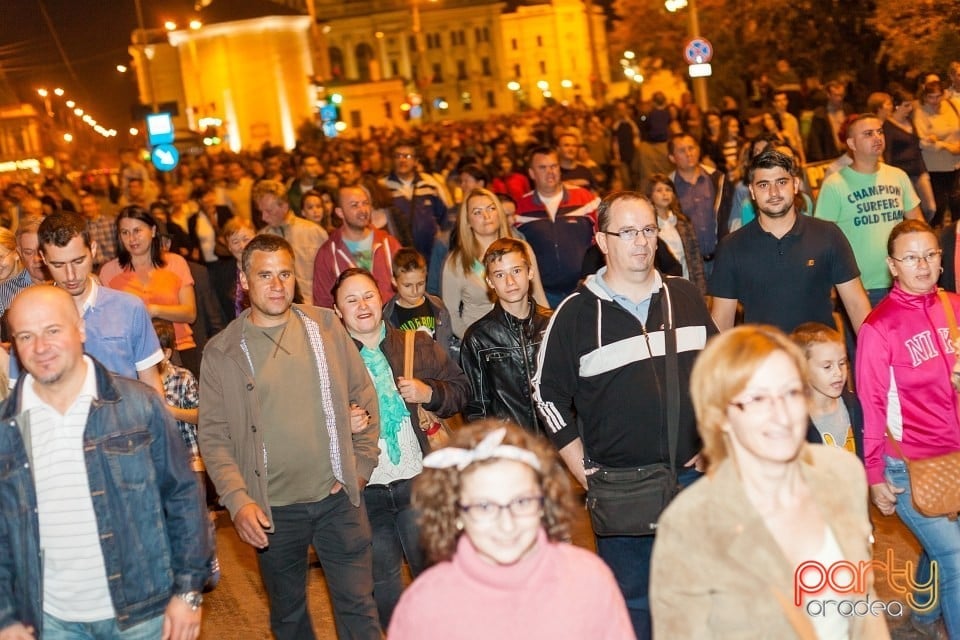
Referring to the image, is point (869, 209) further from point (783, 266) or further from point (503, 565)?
point (503, 565)

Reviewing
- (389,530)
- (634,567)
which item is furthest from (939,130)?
(634,567)

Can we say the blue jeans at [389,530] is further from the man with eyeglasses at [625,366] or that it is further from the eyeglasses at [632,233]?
the eyeglasses at [632,233]

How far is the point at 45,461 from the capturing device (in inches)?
183

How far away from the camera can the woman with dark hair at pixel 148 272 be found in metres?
9.02

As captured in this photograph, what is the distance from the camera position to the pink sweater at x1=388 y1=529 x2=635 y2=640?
136 inches

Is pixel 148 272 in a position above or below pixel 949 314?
above

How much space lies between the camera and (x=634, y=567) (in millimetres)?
5801

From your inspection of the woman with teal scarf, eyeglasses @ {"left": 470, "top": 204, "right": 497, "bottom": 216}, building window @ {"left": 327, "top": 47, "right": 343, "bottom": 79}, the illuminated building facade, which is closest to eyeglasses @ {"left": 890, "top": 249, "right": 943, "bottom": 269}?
the woman with teal scarf

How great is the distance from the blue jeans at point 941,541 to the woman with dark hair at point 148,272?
17.4 ft

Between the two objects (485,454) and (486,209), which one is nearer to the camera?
(485,454)

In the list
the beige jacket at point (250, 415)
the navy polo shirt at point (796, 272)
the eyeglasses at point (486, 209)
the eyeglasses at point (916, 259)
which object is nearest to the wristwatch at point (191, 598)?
the beige jacket at point (250, 415)

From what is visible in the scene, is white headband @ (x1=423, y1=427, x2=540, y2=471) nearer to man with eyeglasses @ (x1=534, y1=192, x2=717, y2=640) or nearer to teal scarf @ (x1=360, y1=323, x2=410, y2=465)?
man with eyeglasses @ (x1=534, y1=192, x2=717, y2=640)

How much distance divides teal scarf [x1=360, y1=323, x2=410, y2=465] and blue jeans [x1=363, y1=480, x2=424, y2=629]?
0.16m

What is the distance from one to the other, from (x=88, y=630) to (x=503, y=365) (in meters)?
2.84
